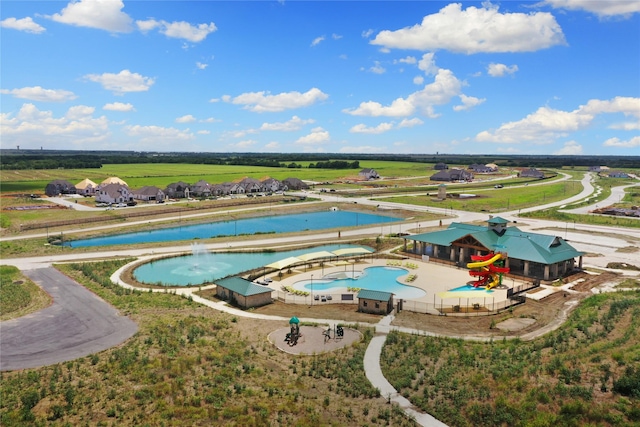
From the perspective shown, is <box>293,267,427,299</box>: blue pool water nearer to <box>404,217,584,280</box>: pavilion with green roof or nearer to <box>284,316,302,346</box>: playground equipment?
<box>404,217,584,280</box>: pavilion with green roof

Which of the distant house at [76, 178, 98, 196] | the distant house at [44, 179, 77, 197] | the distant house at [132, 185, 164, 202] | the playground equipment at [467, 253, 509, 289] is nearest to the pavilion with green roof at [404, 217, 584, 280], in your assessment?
the playground equipment at [467, 253, 509, 289]

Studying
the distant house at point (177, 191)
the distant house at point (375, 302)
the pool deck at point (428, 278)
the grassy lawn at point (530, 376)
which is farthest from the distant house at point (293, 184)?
the grassy lawn at point (530, 376)

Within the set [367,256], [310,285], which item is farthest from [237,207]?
[310,285]

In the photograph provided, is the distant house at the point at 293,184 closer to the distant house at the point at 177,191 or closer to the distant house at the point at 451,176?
the distant house at the point at 177,191

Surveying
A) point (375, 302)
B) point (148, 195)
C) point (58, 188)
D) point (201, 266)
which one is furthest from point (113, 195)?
point (375, 302)

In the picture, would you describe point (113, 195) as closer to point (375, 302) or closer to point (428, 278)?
point (428, 278)

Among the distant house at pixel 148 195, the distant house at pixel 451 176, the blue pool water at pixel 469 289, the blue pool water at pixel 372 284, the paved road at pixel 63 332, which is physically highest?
the distant house at pixel 451 176
